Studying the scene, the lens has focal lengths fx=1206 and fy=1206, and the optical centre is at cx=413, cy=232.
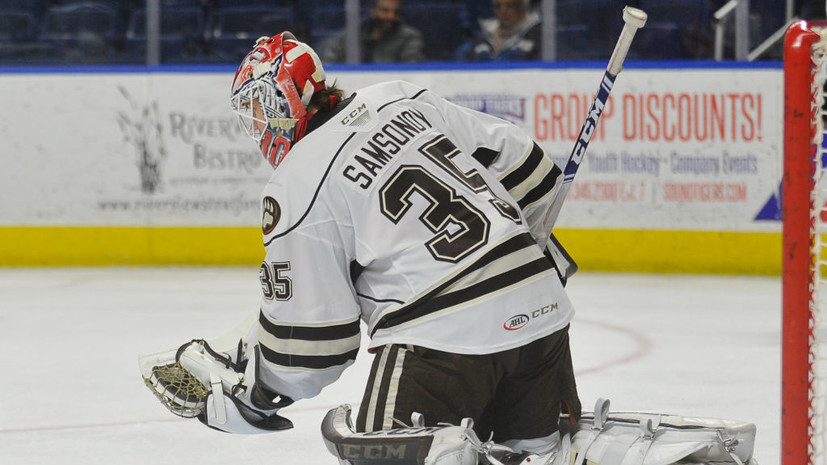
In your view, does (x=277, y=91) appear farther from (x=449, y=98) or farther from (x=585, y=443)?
A: (x=449, y=98)

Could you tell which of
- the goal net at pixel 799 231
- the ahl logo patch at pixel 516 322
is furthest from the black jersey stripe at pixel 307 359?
the goal net at pixel 799 231

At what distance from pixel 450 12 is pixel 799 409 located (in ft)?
16.3

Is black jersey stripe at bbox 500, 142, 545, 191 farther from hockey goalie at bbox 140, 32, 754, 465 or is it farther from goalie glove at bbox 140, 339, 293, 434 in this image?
goalie glove at bbox 140, 339, 293, 434

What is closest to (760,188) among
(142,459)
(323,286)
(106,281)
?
(106,281)

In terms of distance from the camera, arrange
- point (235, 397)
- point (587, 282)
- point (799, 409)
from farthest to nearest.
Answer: point (587, 282) → point (235, 397) → point (799, 409)

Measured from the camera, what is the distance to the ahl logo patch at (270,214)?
6.17ft

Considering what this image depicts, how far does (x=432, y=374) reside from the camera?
1.87 meters

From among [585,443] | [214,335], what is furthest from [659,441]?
[214,335]

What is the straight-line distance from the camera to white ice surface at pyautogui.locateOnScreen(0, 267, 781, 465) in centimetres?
279

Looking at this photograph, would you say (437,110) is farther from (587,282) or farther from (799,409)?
(587,282)

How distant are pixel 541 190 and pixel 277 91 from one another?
0.52 m

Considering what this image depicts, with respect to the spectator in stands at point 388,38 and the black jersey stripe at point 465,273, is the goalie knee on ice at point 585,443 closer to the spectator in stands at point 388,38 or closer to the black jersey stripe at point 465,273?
the black jersey stripe at point 465,273

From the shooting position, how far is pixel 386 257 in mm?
1857

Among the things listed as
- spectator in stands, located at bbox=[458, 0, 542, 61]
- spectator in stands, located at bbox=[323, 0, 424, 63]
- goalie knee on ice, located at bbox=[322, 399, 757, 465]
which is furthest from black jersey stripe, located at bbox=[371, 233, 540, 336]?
spectator in stands, located at bbox=[323, 0, 424, 63]
